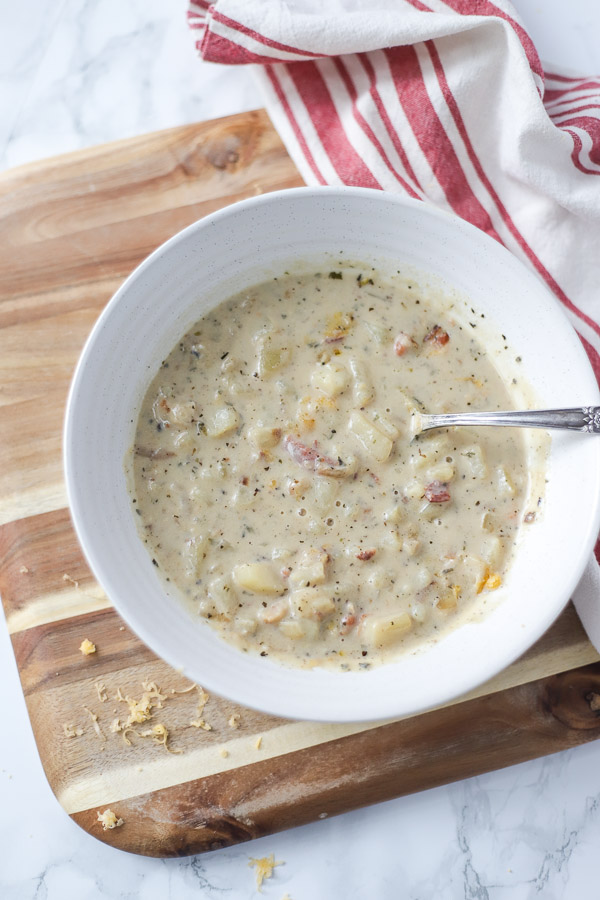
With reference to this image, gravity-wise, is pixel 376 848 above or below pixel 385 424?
below

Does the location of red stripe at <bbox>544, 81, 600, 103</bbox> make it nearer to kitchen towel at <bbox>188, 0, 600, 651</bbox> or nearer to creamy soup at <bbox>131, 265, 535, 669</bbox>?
kitchen towel at <bbox>188, 0, 600, 651</bbox>

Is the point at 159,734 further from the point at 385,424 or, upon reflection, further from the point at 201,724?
the point at 385,424

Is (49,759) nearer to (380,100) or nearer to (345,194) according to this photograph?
(345,194)

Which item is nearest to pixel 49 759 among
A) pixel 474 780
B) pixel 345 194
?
pixel 474 780

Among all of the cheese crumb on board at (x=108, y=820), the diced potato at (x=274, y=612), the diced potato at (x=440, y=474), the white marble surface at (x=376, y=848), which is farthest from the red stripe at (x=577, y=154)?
the cheese crumb on board at (x=108, y=820)

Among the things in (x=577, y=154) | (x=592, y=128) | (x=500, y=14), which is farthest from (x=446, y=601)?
(x=500, y=14)

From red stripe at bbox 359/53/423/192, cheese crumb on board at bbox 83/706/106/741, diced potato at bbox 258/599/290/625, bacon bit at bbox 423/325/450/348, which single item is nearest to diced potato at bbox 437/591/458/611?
diced potato at bbox 258/599/290/625
